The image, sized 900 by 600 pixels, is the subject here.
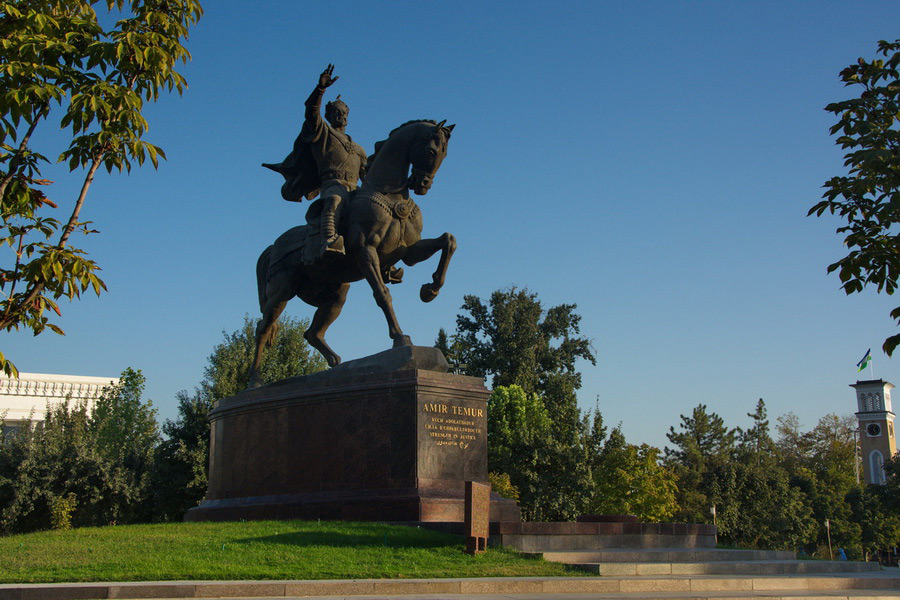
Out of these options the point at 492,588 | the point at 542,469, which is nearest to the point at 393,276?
the point at 492,588

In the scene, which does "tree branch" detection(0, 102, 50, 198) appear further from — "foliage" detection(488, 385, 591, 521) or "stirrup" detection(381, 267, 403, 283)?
"foliage" detection(488, 385, 591, 521)

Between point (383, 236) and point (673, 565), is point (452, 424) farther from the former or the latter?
point (673, 565)

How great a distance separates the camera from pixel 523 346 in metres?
52.5

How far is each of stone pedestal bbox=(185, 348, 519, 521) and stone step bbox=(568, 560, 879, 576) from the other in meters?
2.65

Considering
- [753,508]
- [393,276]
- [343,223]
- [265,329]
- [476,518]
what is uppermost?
[343,223]

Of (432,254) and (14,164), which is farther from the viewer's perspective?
(432,254)

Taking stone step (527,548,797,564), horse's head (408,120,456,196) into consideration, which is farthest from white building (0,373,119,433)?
stone step (527,548,797,564)

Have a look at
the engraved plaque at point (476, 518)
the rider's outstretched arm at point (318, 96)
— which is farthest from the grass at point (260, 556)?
the rider's outstretched arm at point (318, 96)

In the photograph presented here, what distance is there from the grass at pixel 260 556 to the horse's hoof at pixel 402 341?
10.4ft

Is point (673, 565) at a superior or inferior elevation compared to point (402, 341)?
inferior

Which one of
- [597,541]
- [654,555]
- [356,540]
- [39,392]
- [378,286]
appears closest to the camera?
[356,540]

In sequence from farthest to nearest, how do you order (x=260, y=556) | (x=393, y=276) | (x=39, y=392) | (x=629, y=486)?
(x=39, y=392), (x=629, y=486), (x=393, y=276), (x=260, y=556)

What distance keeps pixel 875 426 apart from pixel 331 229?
9546 centimetres

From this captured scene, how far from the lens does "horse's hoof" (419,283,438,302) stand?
596 inches
